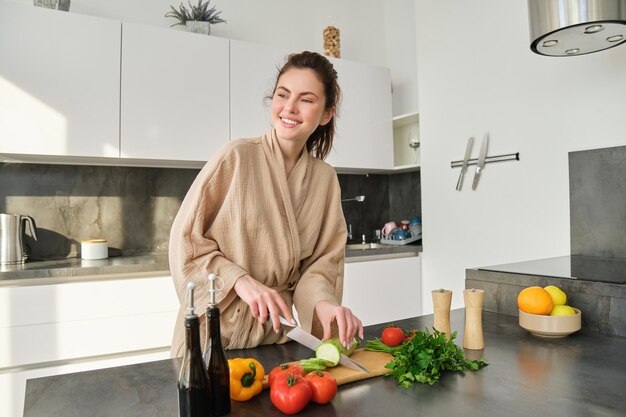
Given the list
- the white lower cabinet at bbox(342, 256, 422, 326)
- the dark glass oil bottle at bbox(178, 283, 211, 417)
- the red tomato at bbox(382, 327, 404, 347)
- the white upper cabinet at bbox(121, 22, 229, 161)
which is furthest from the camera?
the white lower cabinet at bbox(342, 256, 422, 326)

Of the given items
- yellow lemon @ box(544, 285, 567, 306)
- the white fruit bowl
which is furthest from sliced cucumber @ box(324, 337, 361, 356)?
yellow lemon @ box(544, 285, 567, 306)

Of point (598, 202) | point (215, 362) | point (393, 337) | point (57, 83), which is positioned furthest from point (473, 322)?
point (57, 83)

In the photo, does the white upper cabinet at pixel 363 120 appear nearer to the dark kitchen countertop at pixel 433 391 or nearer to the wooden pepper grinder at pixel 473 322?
the wooden pepper grinder at pixel 473 322

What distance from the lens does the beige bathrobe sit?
114 centimetres

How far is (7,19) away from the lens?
230cm

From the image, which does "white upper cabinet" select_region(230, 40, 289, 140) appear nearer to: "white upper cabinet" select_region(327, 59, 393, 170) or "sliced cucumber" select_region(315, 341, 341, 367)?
"white upper cabinet" select_region(327, 59, 393, 170)

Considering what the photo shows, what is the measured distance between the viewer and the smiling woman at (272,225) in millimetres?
1141

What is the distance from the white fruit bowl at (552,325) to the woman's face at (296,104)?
76 centimetres

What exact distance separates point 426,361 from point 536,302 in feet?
1.59

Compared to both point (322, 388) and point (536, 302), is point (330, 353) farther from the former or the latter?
point (536, 302)

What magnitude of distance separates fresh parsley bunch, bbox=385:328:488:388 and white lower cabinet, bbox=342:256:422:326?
1862 millimetres

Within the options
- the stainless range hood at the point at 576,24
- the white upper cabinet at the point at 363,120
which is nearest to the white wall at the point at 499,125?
the white upper cabinet at the point at 363,120

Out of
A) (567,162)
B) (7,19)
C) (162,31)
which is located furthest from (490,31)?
(7,19)

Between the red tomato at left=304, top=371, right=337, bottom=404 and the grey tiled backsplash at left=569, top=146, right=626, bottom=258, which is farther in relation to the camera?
the grey tiled backsplash at left=569, top=146, right=626, bottom=258
